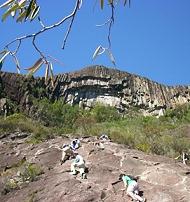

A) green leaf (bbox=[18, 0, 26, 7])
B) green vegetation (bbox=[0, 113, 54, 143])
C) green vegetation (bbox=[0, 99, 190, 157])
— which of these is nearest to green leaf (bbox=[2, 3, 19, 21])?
green leaf (bbox=[18, 0, 26, 7])

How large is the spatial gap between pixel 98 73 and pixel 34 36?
59.4 m

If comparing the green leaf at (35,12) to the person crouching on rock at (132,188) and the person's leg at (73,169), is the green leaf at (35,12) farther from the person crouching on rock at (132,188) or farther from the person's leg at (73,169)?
the person's leg at (73,169)

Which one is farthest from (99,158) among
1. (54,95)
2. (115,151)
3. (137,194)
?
(54,95)

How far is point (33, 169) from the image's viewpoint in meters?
22.7

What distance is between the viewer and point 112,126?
139 feet

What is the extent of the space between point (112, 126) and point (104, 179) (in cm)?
2279

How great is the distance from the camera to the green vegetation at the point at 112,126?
29900 millimetres

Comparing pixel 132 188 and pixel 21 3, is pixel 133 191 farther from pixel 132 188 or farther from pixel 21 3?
pixel 21 3

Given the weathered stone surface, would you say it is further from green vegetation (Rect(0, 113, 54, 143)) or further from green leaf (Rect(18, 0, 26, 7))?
green leaf (Rect(18, 0, 26, 7))

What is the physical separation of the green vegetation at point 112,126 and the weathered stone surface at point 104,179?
4.73 meters

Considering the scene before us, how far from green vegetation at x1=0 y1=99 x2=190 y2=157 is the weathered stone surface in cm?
473

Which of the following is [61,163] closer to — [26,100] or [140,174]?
[140,174]

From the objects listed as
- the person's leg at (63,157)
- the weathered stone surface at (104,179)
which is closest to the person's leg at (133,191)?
the weathered stone surface at (104,179)

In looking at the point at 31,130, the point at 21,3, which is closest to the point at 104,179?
the point at 31,130
